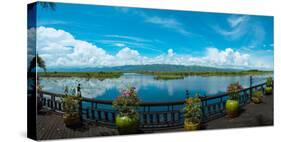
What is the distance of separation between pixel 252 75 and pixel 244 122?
3.43 ft

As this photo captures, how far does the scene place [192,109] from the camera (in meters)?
9.38

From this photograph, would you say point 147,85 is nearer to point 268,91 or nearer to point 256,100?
point 256,100

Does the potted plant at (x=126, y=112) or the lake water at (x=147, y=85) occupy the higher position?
the lake water at (x=147, y=85)

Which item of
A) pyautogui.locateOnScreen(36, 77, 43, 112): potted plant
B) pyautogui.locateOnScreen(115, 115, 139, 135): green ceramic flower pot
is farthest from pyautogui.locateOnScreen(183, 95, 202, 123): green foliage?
pyautogui.locateOnScreen(36, 77, 43, 112): potted plant

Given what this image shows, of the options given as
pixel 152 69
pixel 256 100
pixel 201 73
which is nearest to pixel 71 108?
pixel 152 69

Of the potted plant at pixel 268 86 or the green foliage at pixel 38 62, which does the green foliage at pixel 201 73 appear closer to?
the potted plant at pixel 268 86

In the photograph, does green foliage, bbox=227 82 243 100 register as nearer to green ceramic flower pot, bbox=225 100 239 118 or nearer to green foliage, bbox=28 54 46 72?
green ceramic flower pot, bbox=225 100 239 118

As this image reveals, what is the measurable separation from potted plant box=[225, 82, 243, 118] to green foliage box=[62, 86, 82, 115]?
322 centimetres

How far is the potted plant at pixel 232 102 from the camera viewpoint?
10016 millimetres

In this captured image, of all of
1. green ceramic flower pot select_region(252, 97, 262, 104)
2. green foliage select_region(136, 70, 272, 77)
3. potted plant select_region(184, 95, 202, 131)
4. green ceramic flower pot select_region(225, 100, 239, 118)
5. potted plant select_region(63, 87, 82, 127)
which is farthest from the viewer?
green ceramic flower pot select_region(252, 97, 262, 104)

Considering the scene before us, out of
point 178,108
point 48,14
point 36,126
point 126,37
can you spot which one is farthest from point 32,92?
point 178,108

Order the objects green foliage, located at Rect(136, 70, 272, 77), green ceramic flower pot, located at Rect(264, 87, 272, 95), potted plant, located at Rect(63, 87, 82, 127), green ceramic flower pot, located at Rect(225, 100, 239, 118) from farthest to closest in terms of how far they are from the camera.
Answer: green ceramic flower pot, located at Rect(264, 87, 272, 95), green ceramic flower pot, located at Rect(225, 100, 239, 118), green foliage, located at Rect(136, 70, 272, 77), potted plant, located at Rect(63, 87, 82, 127)

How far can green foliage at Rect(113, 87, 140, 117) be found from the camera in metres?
8.76

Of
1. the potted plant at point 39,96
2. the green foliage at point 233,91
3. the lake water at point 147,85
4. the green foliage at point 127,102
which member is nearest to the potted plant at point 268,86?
the lake water at point 147,85
